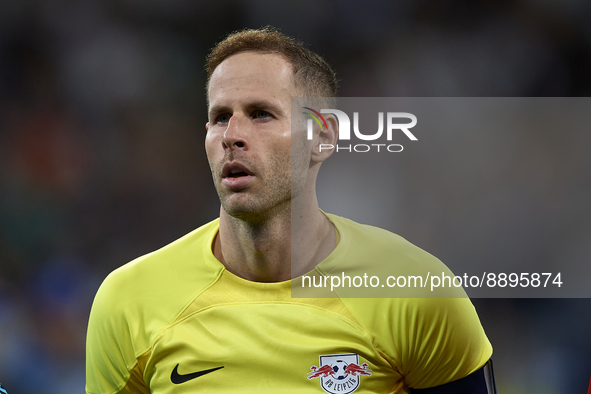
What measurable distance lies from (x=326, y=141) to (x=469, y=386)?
4.25 ft

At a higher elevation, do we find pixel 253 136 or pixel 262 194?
pixel 253 136

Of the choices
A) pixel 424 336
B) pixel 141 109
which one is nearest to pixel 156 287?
pixel 424 336

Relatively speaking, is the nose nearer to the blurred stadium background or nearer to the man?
the man

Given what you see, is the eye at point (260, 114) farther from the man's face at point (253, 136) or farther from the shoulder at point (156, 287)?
the shoulder at point (156, 287)

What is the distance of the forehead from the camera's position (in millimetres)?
2182

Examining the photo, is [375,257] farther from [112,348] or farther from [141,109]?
[141,109]

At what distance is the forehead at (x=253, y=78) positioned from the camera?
2.18m

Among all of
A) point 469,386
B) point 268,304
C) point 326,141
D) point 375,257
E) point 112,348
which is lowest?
point 469,386

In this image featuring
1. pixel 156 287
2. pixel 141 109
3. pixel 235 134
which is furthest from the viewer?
pixel 141 109

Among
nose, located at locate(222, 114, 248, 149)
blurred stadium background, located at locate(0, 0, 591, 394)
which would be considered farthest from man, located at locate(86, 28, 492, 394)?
blurred stadium background, located at locate(0, 0, 591, 394)

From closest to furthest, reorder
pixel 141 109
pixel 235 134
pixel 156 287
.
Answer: pixel 235 134, pixel 156 287, pixel 141 109

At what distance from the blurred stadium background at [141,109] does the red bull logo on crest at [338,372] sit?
1688 millimetres

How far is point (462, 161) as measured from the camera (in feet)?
9.81

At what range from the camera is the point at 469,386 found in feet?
7.63
